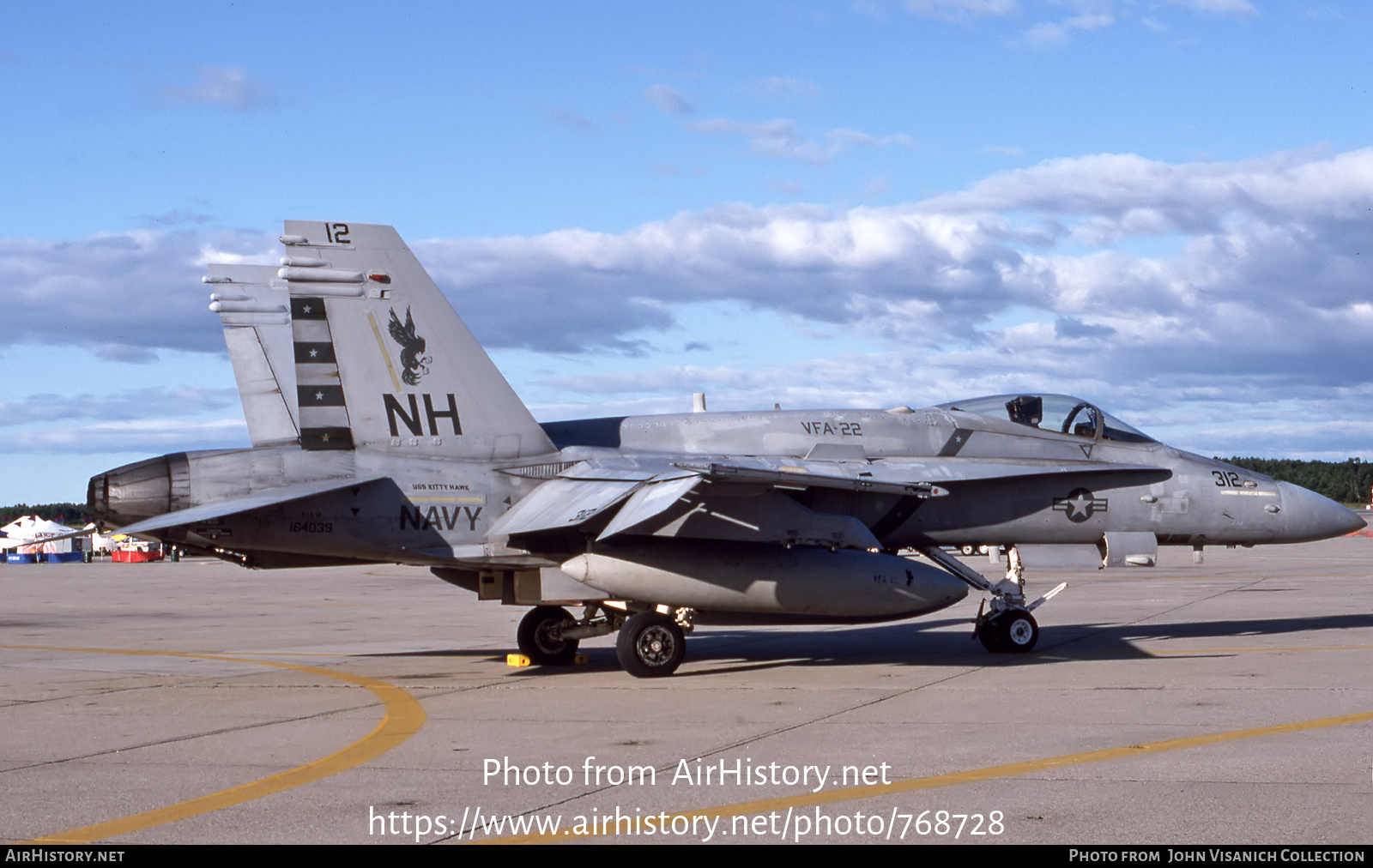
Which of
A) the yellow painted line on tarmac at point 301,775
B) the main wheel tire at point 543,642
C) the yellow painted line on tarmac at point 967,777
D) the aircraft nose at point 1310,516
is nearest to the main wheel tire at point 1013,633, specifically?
the aircraft nose at point 1310,516

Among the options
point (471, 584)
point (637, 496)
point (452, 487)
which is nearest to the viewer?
point (637, 496)

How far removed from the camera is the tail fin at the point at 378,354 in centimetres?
1330

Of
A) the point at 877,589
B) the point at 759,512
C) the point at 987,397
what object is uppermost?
the point at 987,397

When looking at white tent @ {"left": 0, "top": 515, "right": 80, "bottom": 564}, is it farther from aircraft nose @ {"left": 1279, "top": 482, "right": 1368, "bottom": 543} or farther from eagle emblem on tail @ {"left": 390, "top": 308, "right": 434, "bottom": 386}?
aircraft nose @ {"left": 1279, "top": 482, "right": 1368, "bottom": 543}

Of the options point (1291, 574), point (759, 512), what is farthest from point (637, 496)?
point (1291, 574)

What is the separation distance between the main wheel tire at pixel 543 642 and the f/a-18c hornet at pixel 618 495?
3 cm

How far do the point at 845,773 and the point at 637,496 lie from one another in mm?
5108

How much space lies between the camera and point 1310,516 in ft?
51.5

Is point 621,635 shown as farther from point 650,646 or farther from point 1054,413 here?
point 1054,413

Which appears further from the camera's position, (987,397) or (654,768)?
(987,397)

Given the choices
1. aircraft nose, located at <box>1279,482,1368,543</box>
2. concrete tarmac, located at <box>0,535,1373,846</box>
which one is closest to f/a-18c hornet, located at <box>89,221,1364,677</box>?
aircraft nose, located at <box>1279,482,1368,543</box>

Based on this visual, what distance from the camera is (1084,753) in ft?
27.0

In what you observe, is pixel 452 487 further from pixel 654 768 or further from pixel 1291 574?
pixel 1291 574
